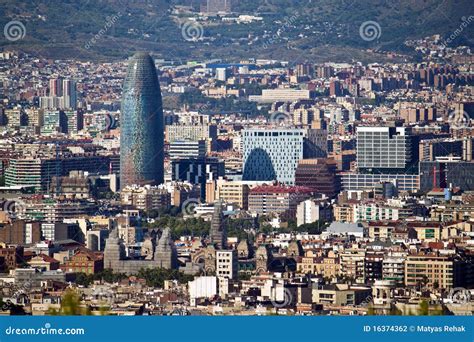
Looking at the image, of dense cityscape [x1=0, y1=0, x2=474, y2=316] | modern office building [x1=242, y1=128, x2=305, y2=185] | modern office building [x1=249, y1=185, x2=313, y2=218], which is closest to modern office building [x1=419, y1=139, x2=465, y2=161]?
dense cityscape [x1=0, y1=0, x2=474, y2=316]

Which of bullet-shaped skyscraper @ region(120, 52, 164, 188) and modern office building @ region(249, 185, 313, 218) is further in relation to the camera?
bullet-shaped skyscraper @ region(120, 52, 164, 188)

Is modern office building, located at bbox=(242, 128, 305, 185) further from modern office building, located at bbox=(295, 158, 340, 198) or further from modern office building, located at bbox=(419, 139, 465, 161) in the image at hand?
modern office building, located at bbox=(419, 139, 465, 161)

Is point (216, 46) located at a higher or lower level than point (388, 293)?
higher

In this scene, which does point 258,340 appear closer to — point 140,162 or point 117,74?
point 140,162

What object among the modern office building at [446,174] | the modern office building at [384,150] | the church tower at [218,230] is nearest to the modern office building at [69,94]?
the modern office building at [384,150]

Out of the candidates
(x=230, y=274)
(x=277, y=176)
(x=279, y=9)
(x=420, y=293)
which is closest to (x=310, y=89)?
(x=279, y=9)

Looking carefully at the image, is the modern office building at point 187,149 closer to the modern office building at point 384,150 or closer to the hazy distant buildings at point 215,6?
the modern office building at point 384,150

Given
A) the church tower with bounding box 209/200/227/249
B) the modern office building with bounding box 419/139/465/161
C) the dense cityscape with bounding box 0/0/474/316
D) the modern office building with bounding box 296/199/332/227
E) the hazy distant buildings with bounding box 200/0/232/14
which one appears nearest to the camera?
the dense cityscape with bounding box 0/0/474/316
